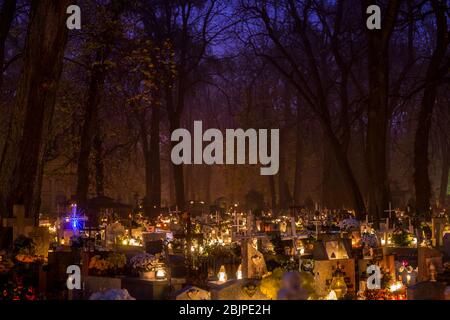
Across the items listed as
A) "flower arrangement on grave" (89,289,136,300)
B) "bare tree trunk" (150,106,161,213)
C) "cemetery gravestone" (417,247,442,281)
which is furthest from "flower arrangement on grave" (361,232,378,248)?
"bare tree trunk" (150,106,161,213)

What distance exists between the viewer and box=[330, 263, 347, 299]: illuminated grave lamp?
10.1 meters

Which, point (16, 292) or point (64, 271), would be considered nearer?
point (16, 292)

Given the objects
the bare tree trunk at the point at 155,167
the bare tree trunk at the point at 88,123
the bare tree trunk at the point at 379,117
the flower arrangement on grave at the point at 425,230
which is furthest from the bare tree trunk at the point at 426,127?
the bare tree trunk at the point at 155,167

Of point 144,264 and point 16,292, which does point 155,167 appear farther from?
point 16,292

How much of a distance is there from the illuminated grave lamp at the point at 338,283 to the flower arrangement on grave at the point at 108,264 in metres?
3.36

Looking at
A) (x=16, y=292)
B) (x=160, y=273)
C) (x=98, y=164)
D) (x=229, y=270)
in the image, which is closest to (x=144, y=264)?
(x=160, y=273)

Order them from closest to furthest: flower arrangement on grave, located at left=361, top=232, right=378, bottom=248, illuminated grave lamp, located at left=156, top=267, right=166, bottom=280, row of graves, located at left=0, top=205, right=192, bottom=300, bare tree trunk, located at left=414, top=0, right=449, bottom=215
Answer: row of graves, located at left=0, top=205, right=192, bottom=300
illuminated grave lamp, located at left=156, top=267, right=166, bottom=280
flower arrangement on grave, located at left=361, top=232, right=378, bottom=248
bare tree trunk, located at left=414, top=0, right=449, bottom=215

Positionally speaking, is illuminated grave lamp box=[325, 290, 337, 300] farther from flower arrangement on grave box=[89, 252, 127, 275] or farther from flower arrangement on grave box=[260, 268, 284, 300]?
flower arrangement on grave box=[89, 252, 127, 275]

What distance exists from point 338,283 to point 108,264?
11.9 feet

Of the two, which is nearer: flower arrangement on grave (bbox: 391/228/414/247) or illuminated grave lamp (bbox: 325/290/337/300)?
illuminated grave lamp (bbox: 325/290/337/300)

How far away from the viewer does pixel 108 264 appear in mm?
10438

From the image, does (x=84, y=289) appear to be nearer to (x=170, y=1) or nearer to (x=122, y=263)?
(x=122, y=263)

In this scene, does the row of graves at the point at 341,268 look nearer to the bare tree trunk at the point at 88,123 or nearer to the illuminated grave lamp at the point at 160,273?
the illuminated grave lamp at the point at 160,273

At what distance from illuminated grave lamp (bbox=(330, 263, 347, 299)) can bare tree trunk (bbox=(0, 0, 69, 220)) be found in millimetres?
6032
